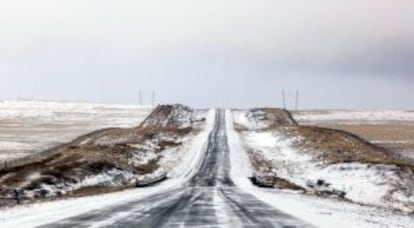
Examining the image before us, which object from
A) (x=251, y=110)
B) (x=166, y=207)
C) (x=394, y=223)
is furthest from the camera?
(x=251, y=110)

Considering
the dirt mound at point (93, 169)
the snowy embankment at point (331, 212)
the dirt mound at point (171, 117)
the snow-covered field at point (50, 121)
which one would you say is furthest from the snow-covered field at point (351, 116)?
the snowy embankment at point (331, 212)

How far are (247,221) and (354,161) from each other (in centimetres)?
3236

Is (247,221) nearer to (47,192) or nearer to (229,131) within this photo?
(47,192)

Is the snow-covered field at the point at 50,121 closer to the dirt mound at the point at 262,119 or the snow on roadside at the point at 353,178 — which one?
the dirt mound at the point at 262,119

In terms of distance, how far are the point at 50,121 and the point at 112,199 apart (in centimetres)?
9168

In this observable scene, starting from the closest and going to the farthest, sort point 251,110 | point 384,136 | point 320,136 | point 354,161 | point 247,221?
point 247,221 < point 354,161 < point 320,136 < point 384,136 < point 251,110

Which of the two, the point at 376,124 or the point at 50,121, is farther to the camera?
the point at 50,121

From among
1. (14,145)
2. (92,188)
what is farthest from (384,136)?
(92,188)

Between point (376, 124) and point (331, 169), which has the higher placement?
point (376, 124)

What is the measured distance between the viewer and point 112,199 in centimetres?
2819

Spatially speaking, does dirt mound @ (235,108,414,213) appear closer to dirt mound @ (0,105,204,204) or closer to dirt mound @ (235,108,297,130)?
dirt mound @ (0,105,204,204)

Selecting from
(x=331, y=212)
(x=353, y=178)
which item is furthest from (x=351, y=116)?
(x=331, y=212)

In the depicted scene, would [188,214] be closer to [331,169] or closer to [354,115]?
[331,169]

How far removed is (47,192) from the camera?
1409 inches
